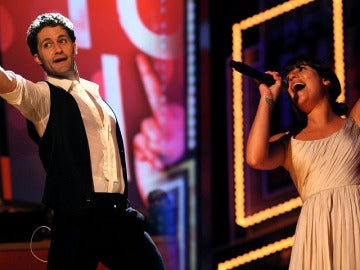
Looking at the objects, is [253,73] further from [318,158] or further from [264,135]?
[318,158]

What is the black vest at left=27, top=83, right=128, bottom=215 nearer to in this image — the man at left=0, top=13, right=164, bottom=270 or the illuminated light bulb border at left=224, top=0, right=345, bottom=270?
the man at left=0, top=13, right=164, bottom=270

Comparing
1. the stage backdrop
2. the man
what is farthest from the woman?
the stage backdrop

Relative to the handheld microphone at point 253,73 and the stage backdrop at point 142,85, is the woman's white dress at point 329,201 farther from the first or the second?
the stage backdrop at point 142,85

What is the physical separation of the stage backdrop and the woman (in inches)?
52.9

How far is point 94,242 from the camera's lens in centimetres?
254

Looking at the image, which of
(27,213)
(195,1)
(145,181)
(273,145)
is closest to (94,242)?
(273,145)

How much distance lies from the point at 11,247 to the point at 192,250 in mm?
1428

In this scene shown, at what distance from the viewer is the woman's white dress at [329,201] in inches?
99.7

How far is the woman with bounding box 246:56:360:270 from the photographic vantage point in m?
2.55

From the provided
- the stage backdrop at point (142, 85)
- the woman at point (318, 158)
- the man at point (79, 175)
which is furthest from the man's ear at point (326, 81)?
the stage backdrop at point (142, 85)

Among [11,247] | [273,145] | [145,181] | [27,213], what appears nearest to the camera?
[273,145]

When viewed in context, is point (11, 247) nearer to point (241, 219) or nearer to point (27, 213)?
point (27, 213)

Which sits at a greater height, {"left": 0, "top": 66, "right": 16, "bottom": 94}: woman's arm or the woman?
{"left": 0, "top": 66, "right": 16, "bottom": 94}: woman's arm

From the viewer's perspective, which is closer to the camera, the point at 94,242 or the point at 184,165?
the point at 94,242
